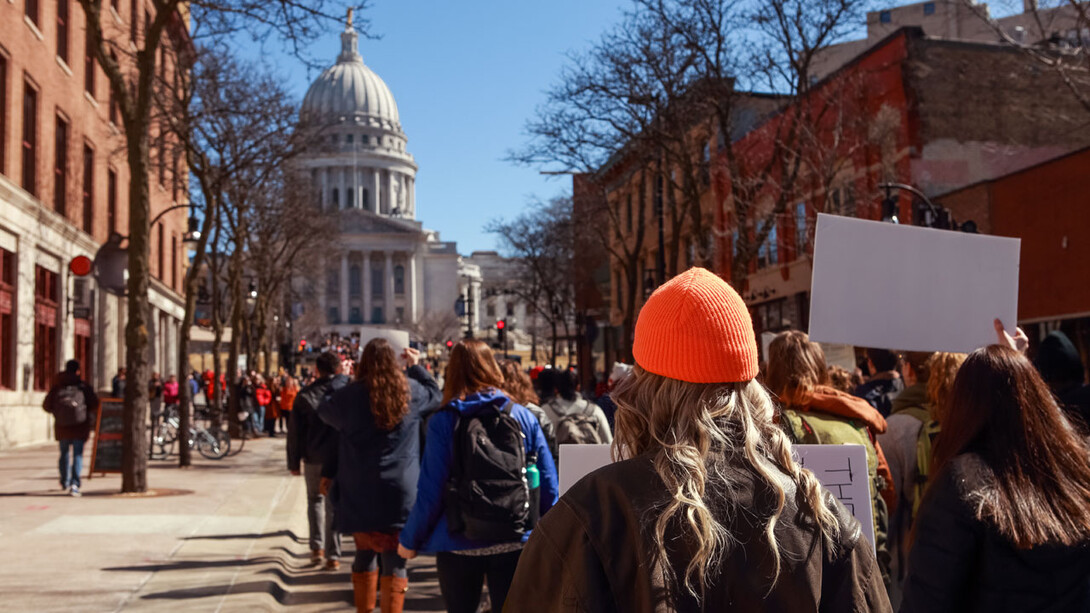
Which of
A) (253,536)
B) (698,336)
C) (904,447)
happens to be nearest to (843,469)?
(698,336)

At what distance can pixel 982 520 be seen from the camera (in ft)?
9.86

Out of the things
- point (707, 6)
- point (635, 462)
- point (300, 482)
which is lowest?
point (300, 482)

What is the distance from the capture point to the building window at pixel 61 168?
92.8ft

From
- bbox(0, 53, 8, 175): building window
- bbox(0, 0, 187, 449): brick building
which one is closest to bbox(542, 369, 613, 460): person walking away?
bbox(0, 0, 187, 449): brick building

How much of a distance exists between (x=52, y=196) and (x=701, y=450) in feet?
92.1

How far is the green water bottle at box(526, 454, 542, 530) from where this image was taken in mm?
5633

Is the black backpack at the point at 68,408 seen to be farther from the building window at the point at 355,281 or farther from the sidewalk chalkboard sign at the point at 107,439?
the building window at the point at 355,281

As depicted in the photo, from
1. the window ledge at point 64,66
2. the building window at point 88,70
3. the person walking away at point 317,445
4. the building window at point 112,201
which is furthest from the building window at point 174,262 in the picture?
the person walking away at point 317,445

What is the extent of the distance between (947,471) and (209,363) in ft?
287

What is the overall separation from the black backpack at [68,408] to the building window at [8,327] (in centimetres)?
963

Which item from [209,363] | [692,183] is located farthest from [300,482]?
[209,363]

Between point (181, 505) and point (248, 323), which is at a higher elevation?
point (248, 323)

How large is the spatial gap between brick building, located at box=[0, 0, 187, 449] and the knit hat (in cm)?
1818

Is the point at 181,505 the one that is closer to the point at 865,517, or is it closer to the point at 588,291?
the point at 865,517
